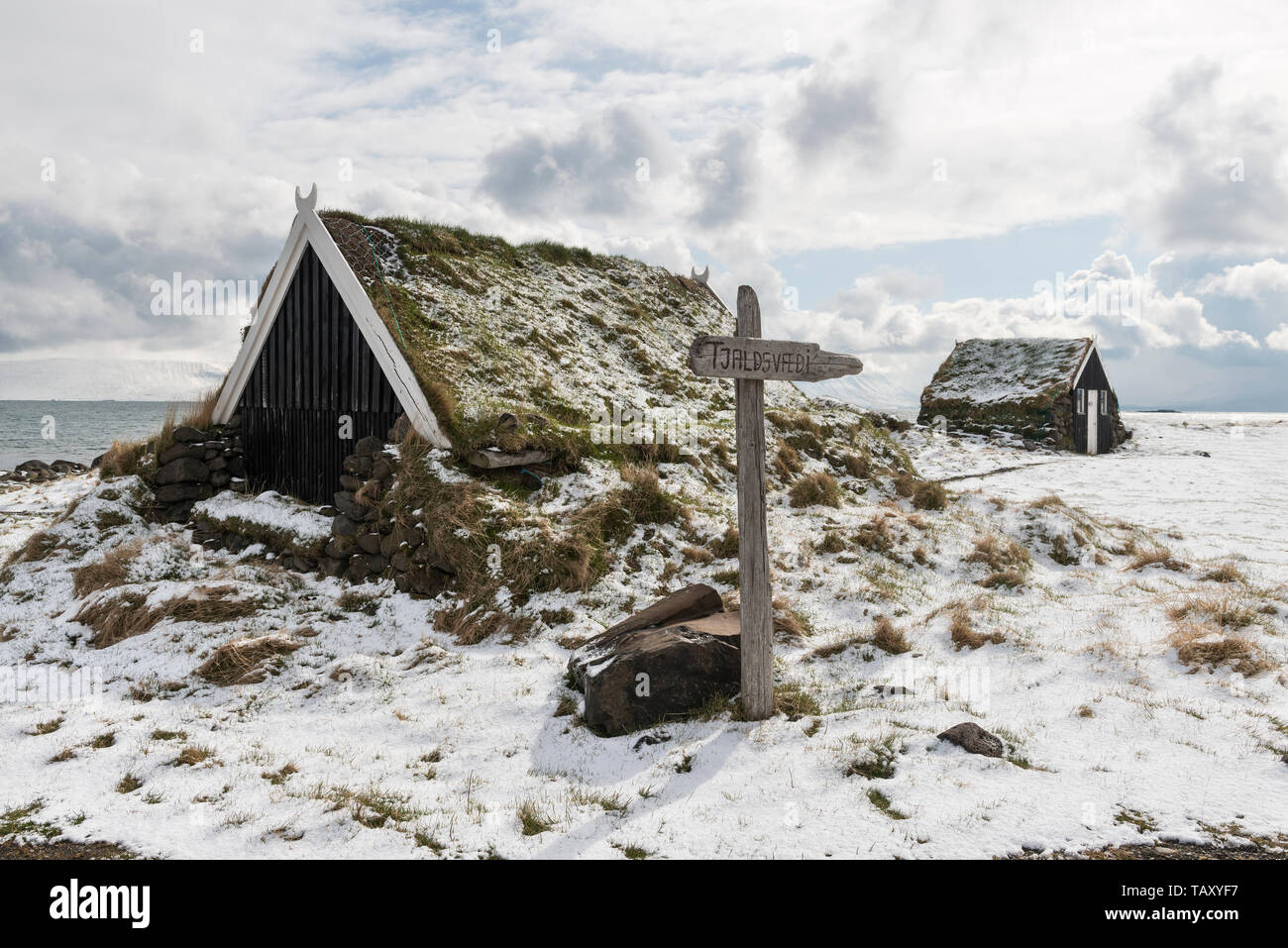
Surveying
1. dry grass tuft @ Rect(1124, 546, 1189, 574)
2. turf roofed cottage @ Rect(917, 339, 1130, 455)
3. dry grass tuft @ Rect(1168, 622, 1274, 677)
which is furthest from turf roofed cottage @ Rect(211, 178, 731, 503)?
turf roofed cottage @ Rect(917, 339, 1130, 455)

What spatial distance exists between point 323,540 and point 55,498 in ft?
38.8

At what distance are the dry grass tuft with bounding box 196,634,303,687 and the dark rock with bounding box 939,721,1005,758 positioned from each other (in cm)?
727

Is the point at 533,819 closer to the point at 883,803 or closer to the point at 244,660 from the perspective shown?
the point at 883,803

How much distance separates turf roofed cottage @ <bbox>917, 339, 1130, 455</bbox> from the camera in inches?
1148

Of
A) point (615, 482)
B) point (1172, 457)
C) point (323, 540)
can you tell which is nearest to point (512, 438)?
point (615, 482)

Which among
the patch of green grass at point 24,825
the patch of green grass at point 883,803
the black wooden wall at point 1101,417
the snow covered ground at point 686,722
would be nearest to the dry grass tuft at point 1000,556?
the snow covered ground at point 686,722

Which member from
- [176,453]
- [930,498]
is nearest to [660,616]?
[930,498]

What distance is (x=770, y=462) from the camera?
14.1 meters

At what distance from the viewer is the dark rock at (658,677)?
643cm

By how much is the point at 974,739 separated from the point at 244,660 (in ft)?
25.6

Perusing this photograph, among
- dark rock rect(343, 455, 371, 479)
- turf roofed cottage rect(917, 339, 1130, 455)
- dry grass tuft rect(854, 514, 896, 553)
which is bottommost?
dry grass tuft rect(854, 514, 896, 553)

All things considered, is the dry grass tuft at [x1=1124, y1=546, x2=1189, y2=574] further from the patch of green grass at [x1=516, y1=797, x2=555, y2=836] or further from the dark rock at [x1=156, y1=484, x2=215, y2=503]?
the dark rock at [x1=156, y1=484, x2=215, y2=503]

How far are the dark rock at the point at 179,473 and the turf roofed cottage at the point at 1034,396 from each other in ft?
94.1
